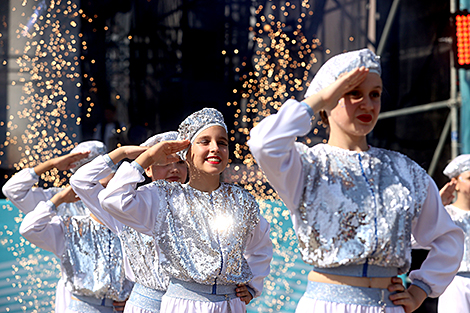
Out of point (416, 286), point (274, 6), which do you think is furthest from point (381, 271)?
point (274, 6)

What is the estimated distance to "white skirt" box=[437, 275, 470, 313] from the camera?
336cm

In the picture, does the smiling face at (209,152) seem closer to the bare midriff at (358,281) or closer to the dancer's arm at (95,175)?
the dancer's arm at (95,175)

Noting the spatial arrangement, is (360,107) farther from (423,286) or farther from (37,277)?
(37,277)

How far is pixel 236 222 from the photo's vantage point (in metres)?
2.24

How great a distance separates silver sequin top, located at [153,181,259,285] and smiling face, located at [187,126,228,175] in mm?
108

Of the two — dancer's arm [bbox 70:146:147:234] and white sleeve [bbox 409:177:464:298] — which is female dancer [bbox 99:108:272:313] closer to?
dancer's arm [bbox 70:146:147:234]

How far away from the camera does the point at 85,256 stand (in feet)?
10.2

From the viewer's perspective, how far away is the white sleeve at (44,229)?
10.4ft

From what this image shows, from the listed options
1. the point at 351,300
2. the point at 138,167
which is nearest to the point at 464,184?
the point at 351,300

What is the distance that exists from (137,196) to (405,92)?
3684 mm

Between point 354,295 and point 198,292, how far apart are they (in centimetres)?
69

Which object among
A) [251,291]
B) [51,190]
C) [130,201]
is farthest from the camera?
[51,190]

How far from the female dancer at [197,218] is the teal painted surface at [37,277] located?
9.09ft

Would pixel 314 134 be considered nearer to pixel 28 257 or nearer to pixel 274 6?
pixel 274 6
